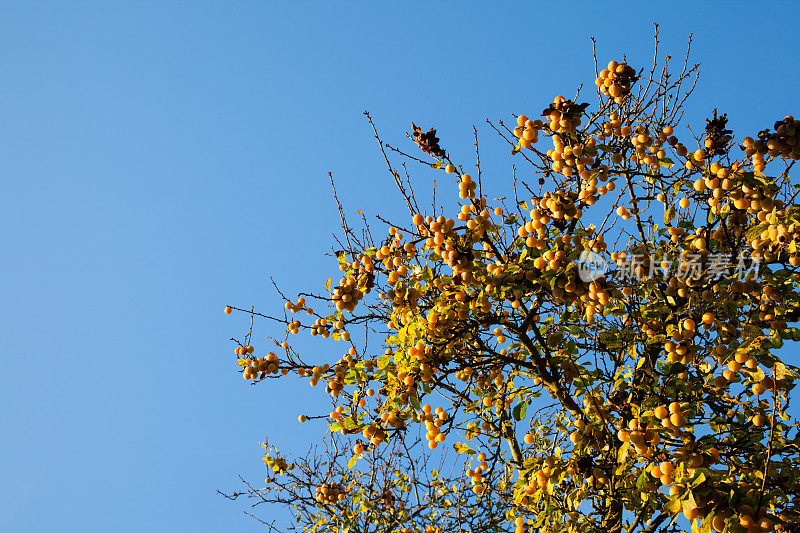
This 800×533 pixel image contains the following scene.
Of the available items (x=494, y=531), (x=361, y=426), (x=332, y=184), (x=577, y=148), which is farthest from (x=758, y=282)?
(x=494, y=531)

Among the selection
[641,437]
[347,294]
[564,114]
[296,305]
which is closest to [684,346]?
[641,437]

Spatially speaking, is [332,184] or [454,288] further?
[332,184]

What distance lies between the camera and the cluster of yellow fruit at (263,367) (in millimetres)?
3629

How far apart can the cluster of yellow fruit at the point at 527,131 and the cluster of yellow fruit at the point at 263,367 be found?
79.1 inches

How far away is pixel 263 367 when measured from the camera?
12.0ft

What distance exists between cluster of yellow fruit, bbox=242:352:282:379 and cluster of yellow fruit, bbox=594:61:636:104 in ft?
8.38

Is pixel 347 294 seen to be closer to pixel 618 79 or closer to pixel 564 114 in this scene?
pixel 564 114

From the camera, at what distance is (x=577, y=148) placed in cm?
280

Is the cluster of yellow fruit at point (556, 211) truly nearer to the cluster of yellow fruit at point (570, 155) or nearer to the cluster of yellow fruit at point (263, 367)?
the cluster of yellow fruit at point (570, 155)

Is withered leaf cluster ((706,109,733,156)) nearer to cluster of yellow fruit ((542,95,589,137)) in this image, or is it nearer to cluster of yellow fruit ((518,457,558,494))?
cluster of yellow fruit ((542,95,589,137))

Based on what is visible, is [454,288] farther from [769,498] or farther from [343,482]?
[343,482]

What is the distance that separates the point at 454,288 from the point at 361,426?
2.71 feet

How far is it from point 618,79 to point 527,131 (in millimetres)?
595

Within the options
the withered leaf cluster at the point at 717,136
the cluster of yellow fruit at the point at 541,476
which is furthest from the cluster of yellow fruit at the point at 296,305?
the withered leaf cluster at the point at 717,136
